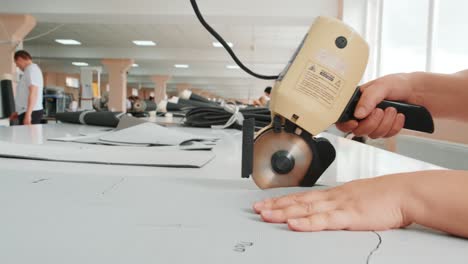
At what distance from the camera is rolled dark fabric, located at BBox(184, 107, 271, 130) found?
1744mm

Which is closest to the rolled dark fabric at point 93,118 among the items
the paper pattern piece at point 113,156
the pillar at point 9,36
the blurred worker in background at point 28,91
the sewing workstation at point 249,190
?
the sewing workstation at point 249,190

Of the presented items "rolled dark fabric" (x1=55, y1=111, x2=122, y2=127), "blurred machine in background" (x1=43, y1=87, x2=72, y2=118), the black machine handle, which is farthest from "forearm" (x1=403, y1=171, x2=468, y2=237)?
"blurred machine in background" (x1=43, y1=87, x2=72, y2=118)

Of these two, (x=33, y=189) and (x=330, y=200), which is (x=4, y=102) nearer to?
(x=33, y=189)

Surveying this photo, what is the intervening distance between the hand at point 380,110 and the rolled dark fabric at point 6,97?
3238 millimetres

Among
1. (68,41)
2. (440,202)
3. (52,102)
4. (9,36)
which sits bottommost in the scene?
(52,102)

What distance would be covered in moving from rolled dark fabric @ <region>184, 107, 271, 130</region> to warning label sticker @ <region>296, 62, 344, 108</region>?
1080mm

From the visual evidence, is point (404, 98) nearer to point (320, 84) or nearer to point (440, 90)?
point (440, 90)

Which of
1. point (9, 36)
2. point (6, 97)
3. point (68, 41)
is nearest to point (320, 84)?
point (6, 97)

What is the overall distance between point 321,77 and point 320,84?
0.4 inches

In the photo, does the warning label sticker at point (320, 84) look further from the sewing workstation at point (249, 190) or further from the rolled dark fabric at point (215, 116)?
the rolled dark fabric at point (215, 116)

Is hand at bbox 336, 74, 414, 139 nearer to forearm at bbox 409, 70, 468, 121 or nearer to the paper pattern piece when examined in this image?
forearm at bbox 409, 70, 468, 121

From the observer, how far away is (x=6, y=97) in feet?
11.5

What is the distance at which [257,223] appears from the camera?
0.45 m

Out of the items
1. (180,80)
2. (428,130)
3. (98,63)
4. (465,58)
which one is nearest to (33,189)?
(428,130)
